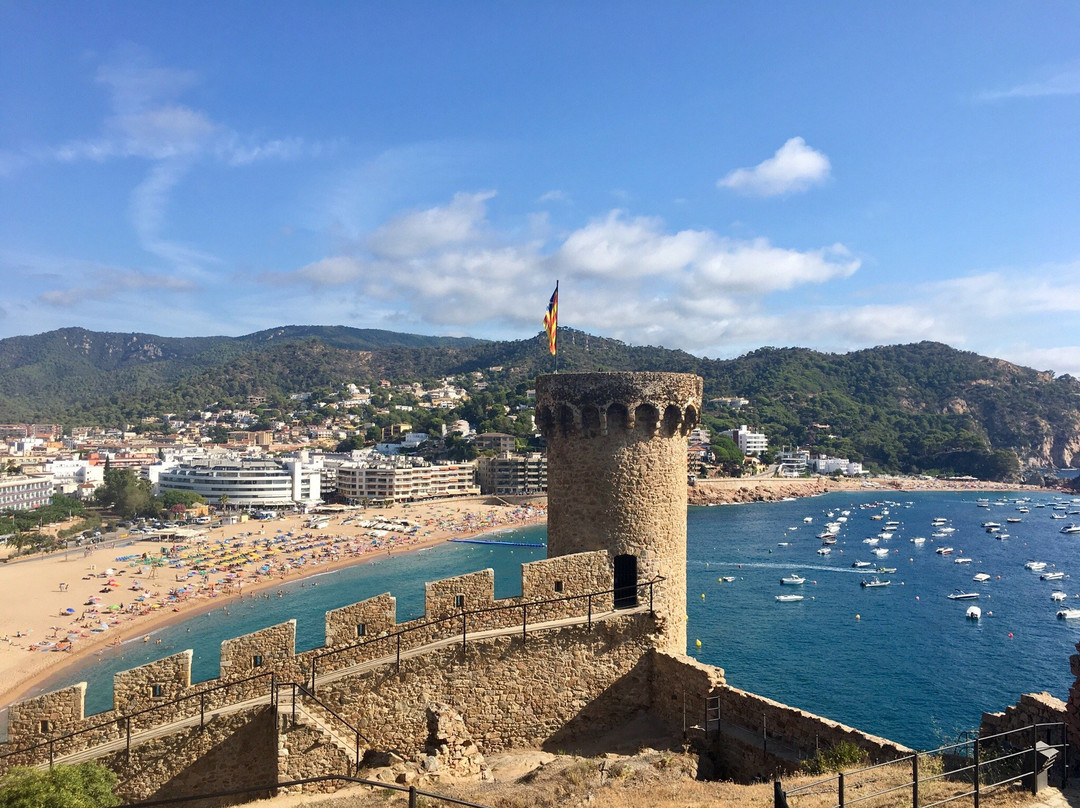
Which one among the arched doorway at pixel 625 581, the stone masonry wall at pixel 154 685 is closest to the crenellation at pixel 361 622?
the stone masonry wall at pixel 154 685

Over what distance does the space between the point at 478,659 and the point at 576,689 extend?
1543 mm

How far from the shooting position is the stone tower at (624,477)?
11625mm

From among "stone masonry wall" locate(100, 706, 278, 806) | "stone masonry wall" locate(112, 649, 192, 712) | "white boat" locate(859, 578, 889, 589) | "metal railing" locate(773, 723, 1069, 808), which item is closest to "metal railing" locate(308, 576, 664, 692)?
"stone masonry wall" locate(100, 706, 278, 806)

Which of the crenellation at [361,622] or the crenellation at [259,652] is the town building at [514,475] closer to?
the crenellation at [361,622]

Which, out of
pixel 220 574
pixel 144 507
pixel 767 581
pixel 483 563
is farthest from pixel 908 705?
pixel 144 507

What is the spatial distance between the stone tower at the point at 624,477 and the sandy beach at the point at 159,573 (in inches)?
1429

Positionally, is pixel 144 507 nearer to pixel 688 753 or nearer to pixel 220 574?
pixel 220 574

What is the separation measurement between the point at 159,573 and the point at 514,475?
6829cm

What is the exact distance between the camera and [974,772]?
22.4 feet

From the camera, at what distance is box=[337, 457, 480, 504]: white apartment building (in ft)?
376

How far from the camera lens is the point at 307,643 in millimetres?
41906

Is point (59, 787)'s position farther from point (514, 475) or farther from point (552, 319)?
point (514, 475)

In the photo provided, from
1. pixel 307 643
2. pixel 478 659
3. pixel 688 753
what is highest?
pixel 478 659

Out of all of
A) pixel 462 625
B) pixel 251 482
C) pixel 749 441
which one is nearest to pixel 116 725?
pixel 462 625
